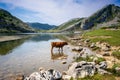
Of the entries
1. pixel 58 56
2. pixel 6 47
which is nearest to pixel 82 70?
pixel 58 56

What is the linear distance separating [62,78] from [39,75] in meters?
2.65

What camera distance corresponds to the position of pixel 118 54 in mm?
28109

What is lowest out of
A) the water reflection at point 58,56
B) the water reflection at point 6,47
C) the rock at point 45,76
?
the water reflection at point 58,56

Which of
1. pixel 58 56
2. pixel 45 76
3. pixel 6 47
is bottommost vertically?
pixel 58 56

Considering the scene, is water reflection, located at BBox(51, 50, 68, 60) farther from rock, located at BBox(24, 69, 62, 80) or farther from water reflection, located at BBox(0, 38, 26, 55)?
rock, located at BBox(24, 69, 62, 80)

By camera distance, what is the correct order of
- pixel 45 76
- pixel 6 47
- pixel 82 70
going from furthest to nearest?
pixel 6 47 → pixel 82 70 → pixel 45 76

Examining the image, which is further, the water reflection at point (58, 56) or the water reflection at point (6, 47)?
the water reflection at point (6, 47)

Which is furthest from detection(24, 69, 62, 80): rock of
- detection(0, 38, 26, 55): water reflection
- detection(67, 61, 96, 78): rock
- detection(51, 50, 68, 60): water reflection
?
detection(0, 38, 26, 55): water reflection

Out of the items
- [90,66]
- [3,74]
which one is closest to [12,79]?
[3,74]

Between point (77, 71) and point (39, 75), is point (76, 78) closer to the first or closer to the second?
point (77, 71)

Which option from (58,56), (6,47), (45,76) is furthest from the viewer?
(6,47)

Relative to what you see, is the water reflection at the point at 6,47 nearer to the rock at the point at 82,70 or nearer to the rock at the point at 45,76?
the rock at the point at 45,76

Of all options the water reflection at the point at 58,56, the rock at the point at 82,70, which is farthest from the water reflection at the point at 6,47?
the rock at the point at 82,70

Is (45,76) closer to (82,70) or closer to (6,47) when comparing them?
(82,70)
